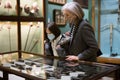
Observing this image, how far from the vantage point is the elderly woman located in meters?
2.19

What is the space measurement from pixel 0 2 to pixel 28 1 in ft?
1.86

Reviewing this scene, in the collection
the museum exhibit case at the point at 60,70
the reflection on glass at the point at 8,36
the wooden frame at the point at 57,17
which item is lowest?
the museum exhibit case at the point at 60,70

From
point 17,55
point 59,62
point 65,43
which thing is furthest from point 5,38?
point 59,62

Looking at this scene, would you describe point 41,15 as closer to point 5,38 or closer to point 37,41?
point 37,41

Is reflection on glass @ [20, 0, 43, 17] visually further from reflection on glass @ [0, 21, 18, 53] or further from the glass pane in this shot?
the glass pane

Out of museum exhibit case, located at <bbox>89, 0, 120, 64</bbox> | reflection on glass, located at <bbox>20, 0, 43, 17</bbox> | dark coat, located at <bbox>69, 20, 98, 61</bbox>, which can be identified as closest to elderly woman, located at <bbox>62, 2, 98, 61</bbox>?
dark coat, located at <bbox>69, 20, 98, 61</bbox>

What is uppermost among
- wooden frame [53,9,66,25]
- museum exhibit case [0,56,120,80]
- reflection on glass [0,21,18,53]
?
wooden frame [53,9,66,25]

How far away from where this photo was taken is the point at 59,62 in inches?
80.3

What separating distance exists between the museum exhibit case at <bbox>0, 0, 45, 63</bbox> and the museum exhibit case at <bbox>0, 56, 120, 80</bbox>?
1230 millimetres

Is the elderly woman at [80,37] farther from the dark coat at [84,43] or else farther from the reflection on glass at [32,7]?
the reflection on glass at [32,7]

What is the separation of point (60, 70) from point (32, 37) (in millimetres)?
2268

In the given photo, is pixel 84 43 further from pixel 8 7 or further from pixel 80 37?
pixel 8 7

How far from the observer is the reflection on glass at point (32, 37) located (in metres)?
3.72

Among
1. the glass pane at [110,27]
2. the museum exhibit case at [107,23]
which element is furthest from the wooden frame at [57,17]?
the glass pane at [110,27]
